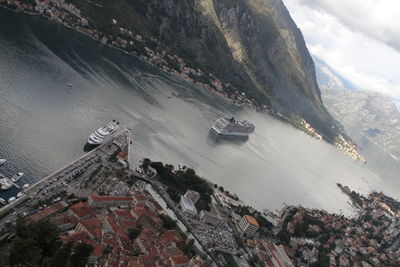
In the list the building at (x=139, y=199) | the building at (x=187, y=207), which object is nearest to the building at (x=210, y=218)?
the building at (x=187, y=207)

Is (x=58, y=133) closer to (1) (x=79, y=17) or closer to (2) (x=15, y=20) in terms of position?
(2) (x=15, y=20)

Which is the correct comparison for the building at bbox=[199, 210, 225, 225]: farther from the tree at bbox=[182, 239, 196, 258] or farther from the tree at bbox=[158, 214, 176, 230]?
the tree at bbox=[182, 239, 196, 258]

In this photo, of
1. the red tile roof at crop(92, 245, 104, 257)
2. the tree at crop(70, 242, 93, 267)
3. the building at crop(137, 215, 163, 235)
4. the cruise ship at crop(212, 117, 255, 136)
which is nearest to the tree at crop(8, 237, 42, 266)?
the tree at crop(70, 242, 93, 267)

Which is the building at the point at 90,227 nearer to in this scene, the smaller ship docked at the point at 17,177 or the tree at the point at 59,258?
the tree at the point at 59,258

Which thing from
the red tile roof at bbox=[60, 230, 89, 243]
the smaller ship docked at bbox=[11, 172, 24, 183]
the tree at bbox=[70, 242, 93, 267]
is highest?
the tree at bbox=[70, 242, 93, 267]

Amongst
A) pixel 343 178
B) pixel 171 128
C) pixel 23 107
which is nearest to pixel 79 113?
pixel 23 107
